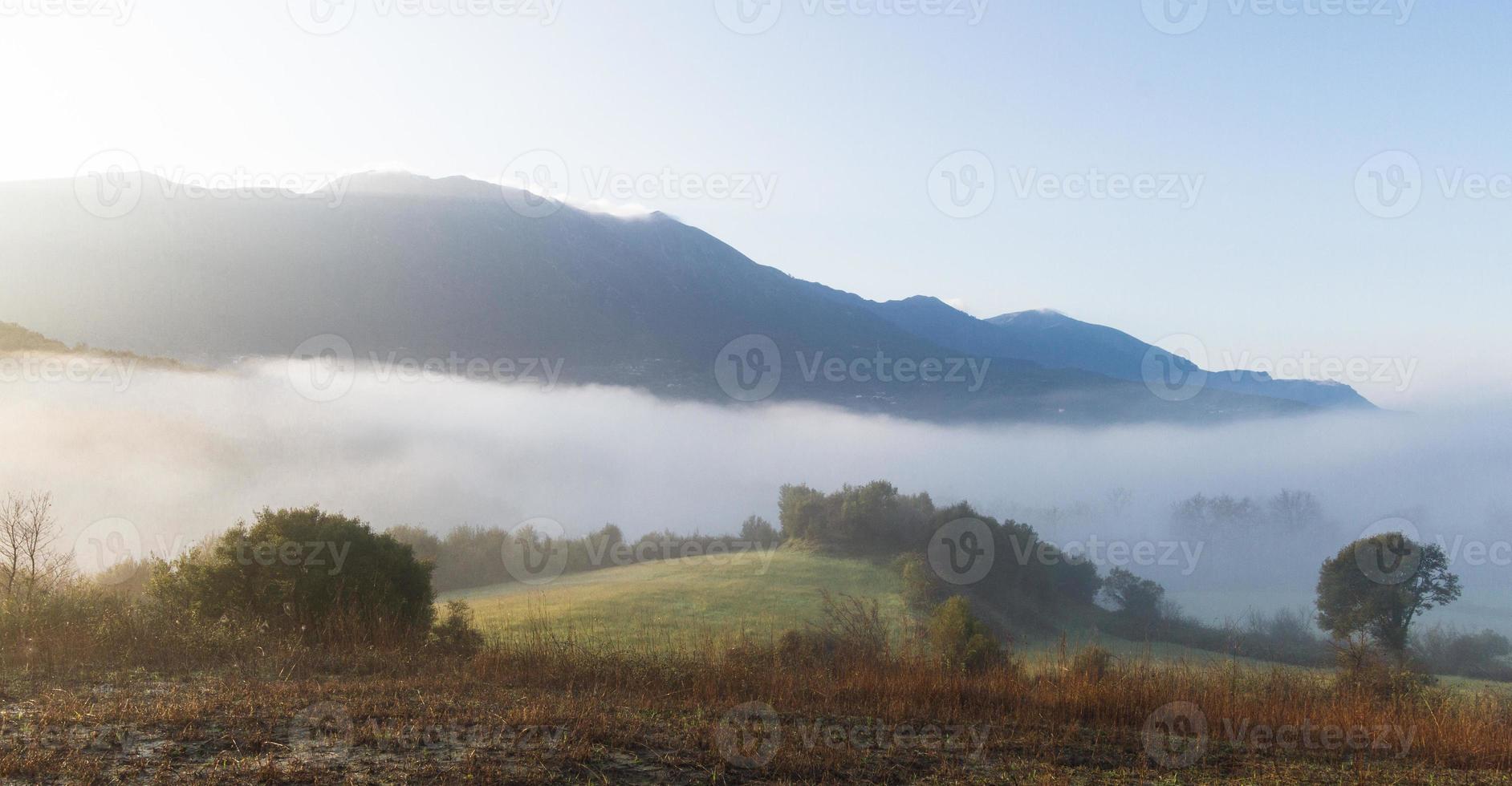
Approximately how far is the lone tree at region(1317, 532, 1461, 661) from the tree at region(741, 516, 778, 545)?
70.7 ft

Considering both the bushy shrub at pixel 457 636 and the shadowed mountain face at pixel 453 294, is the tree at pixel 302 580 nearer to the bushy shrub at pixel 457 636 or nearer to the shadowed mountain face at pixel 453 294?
the bushy shrub at pixel 457 636

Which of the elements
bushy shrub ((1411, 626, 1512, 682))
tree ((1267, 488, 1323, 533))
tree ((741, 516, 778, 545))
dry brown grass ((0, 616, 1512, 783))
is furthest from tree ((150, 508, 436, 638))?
tree ((1267, 488, 1323, 533))

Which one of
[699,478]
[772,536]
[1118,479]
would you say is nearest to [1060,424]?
[1118,479]

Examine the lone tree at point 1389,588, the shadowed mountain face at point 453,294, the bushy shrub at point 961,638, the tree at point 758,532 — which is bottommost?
the lone tree at point 1389,588

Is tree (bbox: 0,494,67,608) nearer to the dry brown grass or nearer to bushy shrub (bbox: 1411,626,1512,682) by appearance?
the dry brown grass

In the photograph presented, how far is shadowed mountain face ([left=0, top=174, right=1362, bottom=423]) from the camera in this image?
89.8 metres

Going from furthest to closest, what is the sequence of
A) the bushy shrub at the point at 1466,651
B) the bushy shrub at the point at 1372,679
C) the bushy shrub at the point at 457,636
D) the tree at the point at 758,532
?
1. the tree at the point at 758,532
2. the bushy shrub at the point at 1466,651
3. the bushy shrub at the point at 1372,679
4. the bushy shrub at the point at 457,636

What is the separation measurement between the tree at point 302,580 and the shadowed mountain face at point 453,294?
8218 centimetres

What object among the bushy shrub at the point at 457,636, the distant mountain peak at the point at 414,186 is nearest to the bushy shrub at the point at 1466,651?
the bushy shrub at the point at 457,636

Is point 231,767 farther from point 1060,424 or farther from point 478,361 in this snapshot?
point 1060,424

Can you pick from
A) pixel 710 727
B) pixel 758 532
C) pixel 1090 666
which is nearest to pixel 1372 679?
pixel 1090 666

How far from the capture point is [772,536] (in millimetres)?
37094

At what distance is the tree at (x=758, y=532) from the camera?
3625 cm

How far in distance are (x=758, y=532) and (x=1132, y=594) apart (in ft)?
60.5
